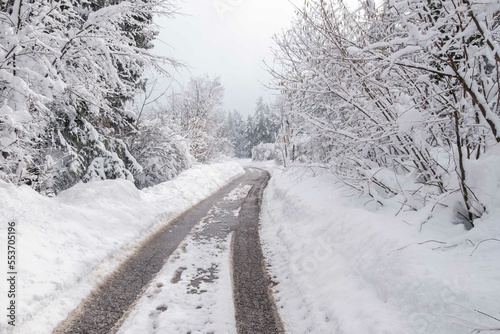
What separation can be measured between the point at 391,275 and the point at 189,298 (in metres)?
2.84

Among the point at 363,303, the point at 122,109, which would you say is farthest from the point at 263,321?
the point at 122,109

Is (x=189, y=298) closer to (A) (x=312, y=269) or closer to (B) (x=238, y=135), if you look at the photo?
(A) (x=312, y=269)

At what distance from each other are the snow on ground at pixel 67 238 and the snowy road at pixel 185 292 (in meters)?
0.28

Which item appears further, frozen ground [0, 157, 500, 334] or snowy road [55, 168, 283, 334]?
snowy road [55, 168, 283, 334]

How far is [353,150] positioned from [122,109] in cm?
979

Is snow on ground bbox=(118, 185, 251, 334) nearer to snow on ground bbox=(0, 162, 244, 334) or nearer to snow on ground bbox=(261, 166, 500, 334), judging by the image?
snow on ground bbox=(261, 166, 500, 334)

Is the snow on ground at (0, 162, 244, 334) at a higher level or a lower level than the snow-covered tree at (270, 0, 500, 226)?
lower

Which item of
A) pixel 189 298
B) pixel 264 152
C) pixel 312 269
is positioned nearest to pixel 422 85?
pixel 312 269

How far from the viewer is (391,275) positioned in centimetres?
363

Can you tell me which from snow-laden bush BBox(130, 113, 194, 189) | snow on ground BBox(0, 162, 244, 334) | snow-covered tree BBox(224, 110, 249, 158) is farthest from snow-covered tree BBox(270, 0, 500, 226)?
snow-covered tree BBox(224, 110, 249, 158)

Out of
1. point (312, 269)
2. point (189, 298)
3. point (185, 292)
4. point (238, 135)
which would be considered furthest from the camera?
point (238, 135)

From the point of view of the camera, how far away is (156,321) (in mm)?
3980

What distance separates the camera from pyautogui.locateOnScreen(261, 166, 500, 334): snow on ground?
2854 millimetres

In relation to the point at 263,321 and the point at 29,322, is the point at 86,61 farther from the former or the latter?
the point at 263,321
